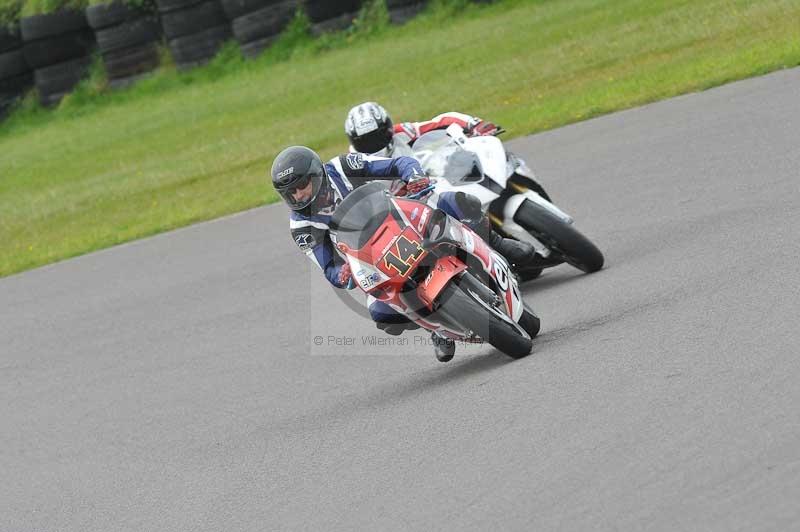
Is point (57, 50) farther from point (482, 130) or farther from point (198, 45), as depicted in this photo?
point (482, 130)

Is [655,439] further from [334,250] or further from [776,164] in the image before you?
[776,164]

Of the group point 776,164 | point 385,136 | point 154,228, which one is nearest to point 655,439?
point 385,136

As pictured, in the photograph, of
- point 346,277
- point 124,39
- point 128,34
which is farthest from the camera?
point 124,39

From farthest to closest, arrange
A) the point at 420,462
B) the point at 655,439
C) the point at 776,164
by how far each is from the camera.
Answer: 1. the point at 776,164
2. the point at 420,462
3. the point at 655,439

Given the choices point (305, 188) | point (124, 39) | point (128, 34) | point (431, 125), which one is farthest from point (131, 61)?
point (305, 188)

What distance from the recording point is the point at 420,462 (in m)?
5.64

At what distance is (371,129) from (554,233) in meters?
1.32

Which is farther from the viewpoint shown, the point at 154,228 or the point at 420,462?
the point at 154,228

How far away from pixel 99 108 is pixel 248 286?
1853 centimetres

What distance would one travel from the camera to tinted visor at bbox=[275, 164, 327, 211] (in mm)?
7156

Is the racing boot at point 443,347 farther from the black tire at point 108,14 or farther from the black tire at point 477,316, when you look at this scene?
the black tire at point 108,14

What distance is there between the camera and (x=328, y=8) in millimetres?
26422

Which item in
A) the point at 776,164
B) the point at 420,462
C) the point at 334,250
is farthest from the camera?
the point at 776,164

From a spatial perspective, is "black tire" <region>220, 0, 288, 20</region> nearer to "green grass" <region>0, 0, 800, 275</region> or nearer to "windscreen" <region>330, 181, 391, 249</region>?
"green grass" <region>0, 0, 800, 275</region>
